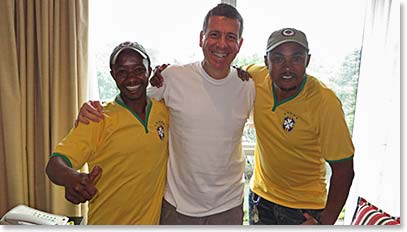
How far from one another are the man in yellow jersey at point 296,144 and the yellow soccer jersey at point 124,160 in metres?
0.23

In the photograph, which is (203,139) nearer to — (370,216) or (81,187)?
(81,187)

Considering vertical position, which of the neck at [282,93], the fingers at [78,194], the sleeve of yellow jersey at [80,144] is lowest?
the fingers at [78,194]

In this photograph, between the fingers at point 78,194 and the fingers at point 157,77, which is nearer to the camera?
the fingers at point 78,194

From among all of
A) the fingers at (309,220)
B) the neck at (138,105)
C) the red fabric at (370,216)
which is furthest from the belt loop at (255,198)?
the neck at (138,105)

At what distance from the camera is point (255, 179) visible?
1.00 meters

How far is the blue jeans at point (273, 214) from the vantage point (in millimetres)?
940

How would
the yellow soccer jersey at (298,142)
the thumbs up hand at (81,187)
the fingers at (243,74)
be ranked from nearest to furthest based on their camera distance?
the thumbs up hand at (81,187), the yellow soccer jersey at (298,142), the fingers at (243,74)

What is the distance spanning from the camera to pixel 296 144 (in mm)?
938

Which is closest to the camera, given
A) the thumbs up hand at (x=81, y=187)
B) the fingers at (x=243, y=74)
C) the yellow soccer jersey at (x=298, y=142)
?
the thumbs up hand at (x=81, y=187)

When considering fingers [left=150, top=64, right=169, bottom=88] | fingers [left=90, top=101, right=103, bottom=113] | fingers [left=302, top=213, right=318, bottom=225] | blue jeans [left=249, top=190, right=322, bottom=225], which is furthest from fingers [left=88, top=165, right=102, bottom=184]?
fingers [left=302, top=213, right=318, bottom=225]

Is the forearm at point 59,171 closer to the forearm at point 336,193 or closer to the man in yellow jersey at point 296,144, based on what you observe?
the man in yellow jersey at point 296,144

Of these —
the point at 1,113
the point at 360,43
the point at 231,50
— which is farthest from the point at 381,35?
the point at 1,113

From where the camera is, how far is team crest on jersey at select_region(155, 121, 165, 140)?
0.95 meters

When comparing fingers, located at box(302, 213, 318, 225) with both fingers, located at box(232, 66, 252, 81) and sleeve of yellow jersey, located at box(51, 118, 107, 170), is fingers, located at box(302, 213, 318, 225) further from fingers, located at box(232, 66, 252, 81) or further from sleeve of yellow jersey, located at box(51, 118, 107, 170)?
sleeve of yellow jersey, located at box(51, 118, 107, 170)
